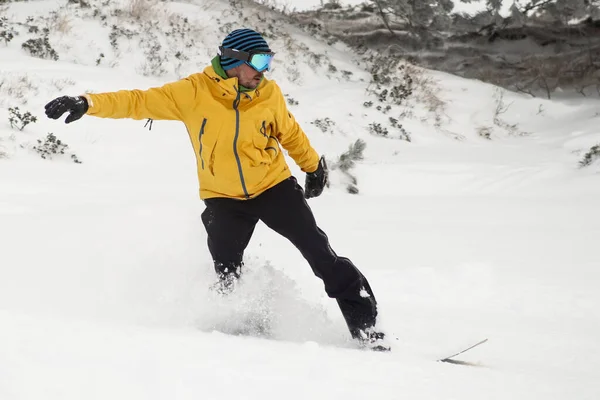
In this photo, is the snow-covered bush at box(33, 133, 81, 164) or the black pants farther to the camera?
the snow-covered bush at box(33, 133, 81, 164)

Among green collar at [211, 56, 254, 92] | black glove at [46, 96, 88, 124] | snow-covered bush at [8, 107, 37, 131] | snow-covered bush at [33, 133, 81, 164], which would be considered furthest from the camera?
snow-covered bush at [8, 107, 37, 131]

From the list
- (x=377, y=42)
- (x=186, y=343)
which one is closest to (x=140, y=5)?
(x=377, y=42)

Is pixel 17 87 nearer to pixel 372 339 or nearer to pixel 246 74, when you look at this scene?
pixel 246 74

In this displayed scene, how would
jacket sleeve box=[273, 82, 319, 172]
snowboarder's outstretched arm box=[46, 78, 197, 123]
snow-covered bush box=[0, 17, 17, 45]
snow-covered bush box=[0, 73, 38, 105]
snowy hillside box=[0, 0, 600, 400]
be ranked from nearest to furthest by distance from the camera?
snowy hillside box=[0, 0, 600, 400], snowboarder's outstretched arm box=[46, 78, 197, 123], jacket sleeve box=[273, 82, 319, 172], snow-covered bush box=[0, 73, 38, 105], snow-covered bush box=[0, 17, 17, 45]

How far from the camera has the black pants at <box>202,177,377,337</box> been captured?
10.7 ft

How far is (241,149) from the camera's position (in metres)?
3.10

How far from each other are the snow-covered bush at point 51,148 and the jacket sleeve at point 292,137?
398 cm

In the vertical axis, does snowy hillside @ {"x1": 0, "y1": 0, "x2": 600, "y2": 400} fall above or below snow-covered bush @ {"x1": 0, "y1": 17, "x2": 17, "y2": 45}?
below

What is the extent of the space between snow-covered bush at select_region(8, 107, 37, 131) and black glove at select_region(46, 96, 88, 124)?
440 centimetres

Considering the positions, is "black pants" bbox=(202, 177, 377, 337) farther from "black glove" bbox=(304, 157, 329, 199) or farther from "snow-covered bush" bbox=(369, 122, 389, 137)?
"snow-covered bush" bbox=(369, 122, 389, 137)

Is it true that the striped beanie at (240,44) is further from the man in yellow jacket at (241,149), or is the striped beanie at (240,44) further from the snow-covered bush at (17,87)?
the snow-covered bush at (17,87)

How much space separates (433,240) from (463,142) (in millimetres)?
6583

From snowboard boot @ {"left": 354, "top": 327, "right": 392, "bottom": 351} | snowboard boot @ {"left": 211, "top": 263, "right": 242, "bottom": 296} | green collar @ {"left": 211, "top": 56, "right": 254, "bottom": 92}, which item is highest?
green collar @ {"left": 211, "top": 56, "right": 254, "bottom": 92}

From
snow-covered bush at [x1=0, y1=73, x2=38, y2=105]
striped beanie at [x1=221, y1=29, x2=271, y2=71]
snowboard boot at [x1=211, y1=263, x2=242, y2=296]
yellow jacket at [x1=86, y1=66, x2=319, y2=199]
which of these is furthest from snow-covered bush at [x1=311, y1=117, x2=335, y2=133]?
striped beanie at [x1=221, y1=29, x2=271, y2=71]
